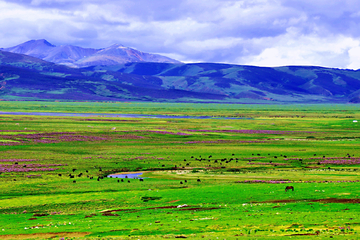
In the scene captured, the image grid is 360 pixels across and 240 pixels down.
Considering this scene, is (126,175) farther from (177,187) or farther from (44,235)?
(44,235)

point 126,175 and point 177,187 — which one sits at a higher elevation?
point 126,175

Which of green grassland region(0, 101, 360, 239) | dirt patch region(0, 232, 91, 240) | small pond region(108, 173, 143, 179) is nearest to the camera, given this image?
dirt patch region(0, 232, 91, 240)

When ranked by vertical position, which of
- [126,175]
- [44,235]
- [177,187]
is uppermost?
[126,175]

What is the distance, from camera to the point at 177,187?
1730 inches

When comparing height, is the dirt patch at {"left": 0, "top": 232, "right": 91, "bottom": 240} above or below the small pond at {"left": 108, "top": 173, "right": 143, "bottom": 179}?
below

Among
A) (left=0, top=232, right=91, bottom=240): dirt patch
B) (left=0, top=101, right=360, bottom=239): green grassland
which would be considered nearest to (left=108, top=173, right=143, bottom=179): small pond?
(left=0, top=101, right=360, bottom=239): green grassland

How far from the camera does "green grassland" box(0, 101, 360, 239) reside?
25.2 m

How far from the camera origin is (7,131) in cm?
9738

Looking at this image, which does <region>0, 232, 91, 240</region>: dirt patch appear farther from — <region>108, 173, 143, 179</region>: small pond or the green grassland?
<region>108, 173, 143, 179</region>: small pond

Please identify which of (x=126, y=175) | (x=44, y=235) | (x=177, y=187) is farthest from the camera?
(x=126, y=175)

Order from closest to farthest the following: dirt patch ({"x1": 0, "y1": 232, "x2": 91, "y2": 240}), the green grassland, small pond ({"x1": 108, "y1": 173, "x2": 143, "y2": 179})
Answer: dirt patch ({"x1": 0, "y1": 232, "x2": 91, "y2": 240}) < the green grassland < small pond ({"x1": 108, "y1": 173, "x2": 143, "y2": 179})

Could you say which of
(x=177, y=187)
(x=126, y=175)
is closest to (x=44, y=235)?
(x=177, y=187)

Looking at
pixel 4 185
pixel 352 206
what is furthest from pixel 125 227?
pixel 4 185

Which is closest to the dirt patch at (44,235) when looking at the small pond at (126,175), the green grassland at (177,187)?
the green grassland at (177,187)
